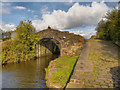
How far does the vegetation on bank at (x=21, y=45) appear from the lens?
1257 cm

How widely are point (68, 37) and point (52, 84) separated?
25.9 feet

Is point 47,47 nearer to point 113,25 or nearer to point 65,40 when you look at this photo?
point 65,40

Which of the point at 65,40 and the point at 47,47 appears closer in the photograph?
the point at 65,40

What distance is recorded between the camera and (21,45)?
43.9 ft

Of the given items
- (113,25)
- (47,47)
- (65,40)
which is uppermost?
(113,25)

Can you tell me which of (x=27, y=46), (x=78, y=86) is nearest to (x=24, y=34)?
(x=27, y=46)

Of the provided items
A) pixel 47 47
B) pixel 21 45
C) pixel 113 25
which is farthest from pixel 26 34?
pixel 113 25

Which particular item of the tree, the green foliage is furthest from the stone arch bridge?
the green foliage

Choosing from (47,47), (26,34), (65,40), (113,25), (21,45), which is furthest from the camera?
(47,47)

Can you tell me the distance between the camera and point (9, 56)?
12562 mm

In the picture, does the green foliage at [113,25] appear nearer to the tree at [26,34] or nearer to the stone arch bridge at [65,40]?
the stone arch bridge at [65,40]

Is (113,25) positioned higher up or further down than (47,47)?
higher up

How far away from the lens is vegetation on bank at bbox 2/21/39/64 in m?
12.6

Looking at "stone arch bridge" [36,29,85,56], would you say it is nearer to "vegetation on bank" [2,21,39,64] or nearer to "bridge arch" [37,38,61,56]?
"vegetation on bank" [2,21,39,64]
